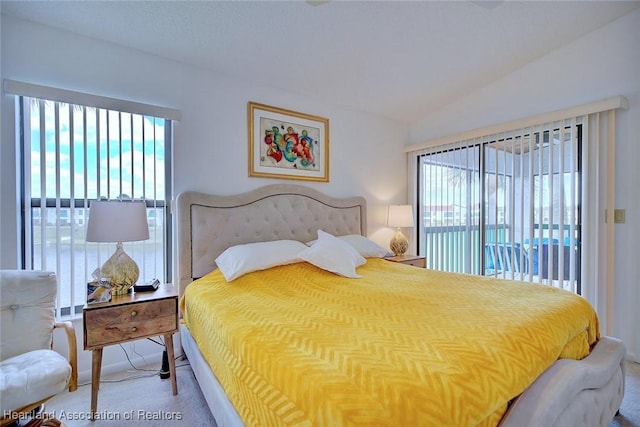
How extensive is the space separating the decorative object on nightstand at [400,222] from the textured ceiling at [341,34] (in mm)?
1354

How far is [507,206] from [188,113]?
3.22 meters

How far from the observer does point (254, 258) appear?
221cm

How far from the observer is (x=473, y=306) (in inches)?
58.3

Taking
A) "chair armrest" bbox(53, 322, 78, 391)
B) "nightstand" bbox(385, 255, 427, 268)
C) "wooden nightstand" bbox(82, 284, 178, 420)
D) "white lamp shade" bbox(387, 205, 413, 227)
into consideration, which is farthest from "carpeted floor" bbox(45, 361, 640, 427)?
"white lamp shade" bbox(387, 205, 413, 227)

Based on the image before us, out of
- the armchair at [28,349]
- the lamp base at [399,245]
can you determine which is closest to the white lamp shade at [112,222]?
the armchair at [28,349]

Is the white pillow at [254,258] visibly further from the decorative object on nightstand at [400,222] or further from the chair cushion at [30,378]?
the decorative object on nightstand at [400,222]

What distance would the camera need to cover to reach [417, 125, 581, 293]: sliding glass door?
2.74m

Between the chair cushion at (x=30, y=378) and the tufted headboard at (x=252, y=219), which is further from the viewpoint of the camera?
the tufted headboard at (x=252, y=219)

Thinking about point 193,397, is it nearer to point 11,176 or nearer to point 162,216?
point 162,216

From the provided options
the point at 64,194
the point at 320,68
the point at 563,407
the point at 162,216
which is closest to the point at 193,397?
the point at 162,216

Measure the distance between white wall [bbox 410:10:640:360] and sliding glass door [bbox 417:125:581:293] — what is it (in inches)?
10.6

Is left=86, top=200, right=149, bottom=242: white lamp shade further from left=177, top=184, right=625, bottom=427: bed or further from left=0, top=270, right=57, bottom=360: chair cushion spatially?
left=177, top=184, right=625, bottom=427: bed

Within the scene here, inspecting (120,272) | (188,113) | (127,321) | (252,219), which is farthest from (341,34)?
(127,321)

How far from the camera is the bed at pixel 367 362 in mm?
831
